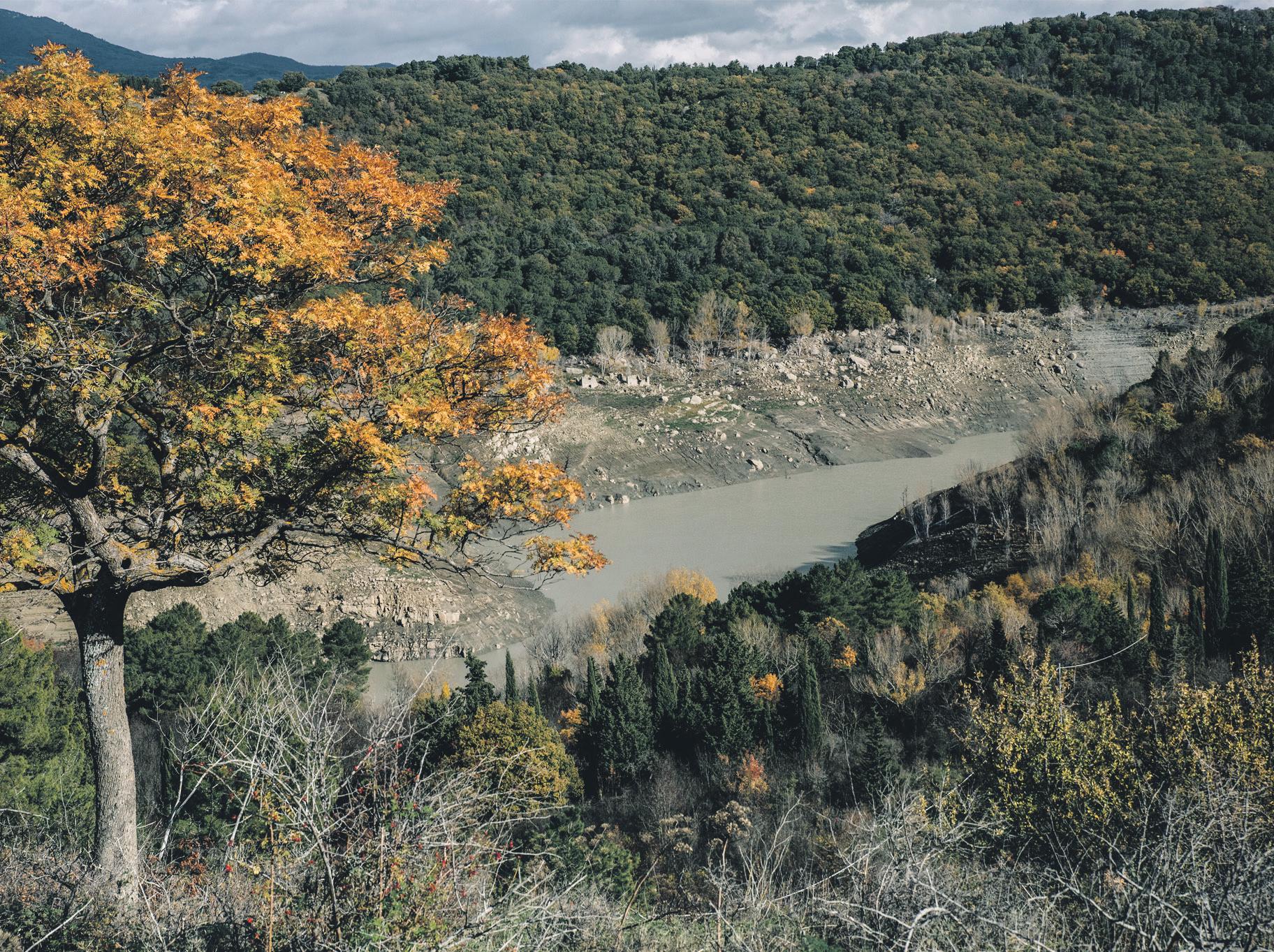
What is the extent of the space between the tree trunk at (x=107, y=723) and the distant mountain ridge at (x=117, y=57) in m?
143

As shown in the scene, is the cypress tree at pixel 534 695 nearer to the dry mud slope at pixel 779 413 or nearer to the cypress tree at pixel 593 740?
the cypress tree at pixel 593 740

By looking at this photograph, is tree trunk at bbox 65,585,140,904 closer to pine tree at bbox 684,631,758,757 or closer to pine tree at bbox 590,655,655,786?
pine tree at bbox 590,655,655,786

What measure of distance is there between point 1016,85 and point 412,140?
58.1 meters

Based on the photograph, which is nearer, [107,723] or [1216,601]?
[107,723]

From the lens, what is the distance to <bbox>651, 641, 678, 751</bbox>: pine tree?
23062mm

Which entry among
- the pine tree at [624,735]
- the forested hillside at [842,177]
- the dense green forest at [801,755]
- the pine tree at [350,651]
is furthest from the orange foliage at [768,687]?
the forested hillside at [842,177]

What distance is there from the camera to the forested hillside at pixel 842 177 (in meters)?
69.2

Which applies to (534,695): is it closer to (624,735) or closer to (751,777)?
(624,735)

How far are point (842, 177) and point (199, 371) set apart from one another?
79662 millimetres

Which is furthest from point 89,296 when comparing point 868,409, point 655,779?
point 868,409

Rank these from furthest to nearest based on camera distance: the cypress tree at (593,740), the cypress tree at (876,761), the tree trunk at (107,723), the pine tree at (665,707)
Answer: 1. the pine tree at (665,707)
2. the cypress tree at (593,740)
3. the cypress tree at (876,761)
4. the tree trunk at (107,723)

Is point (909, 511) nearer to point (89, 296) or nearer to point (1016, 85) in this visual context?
point (89, 296)

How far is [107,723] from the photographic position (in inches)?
304

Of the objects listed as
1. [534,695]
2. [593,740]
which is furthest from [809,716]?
[534,695]
